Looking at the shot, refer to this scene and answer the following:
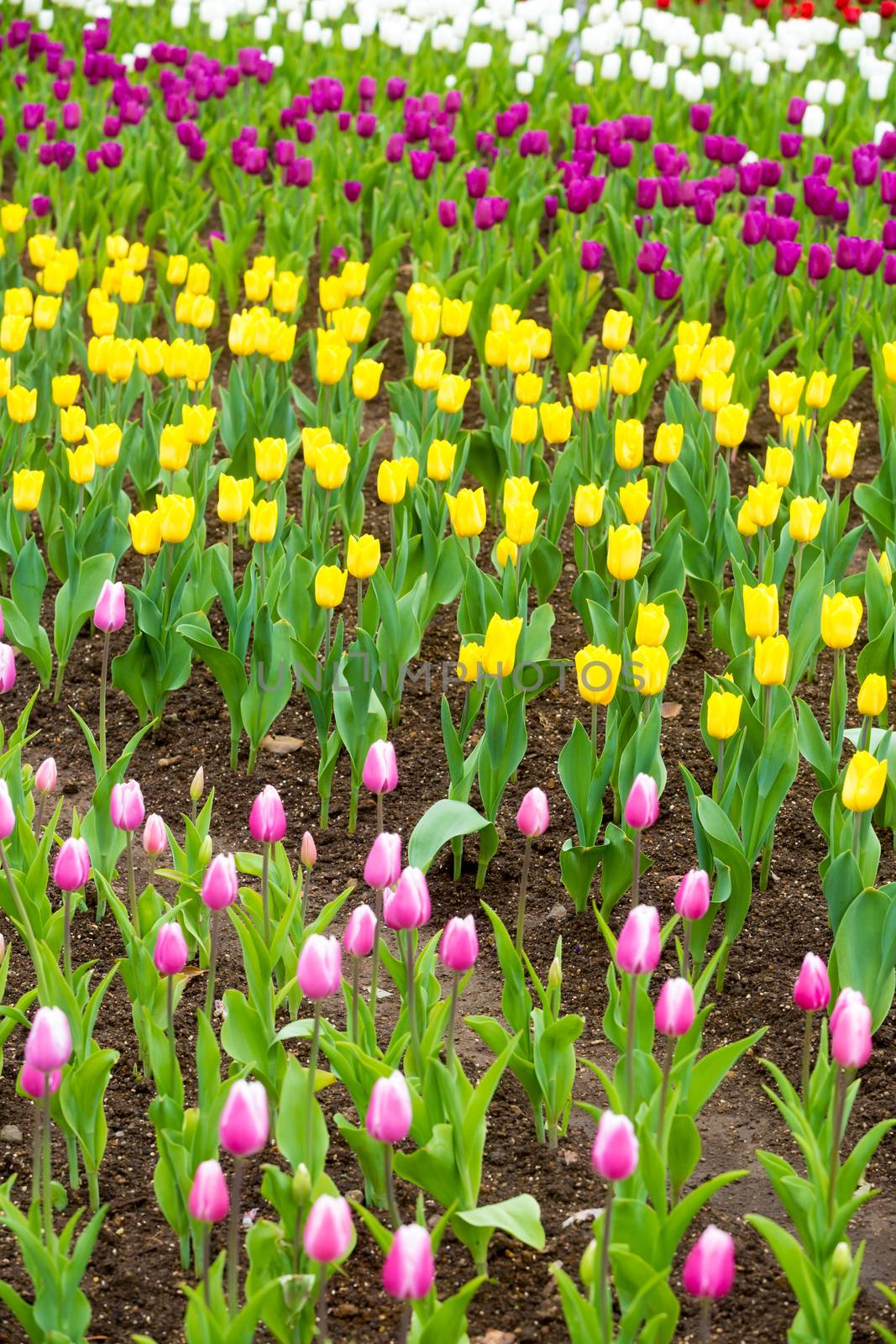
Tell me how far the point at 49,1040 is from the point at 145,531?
65.6 inches

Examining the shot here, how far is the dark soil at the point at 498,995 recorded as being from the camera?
8.02 feet

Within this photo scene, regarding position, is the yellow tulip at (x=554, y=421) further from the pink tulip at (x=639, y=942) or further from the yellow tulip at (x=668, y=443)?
the pink tulip at (x=639, y=942)

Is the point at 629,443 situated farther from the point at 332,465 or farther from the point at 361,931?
the point at 361,931

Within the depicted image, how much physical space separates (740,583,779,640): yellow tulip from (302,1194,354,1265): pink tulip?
1.56 m

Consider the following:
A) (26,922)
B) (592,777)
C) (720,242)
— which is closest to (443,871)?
(592,777)

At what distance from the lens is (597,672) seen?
3.16 metres

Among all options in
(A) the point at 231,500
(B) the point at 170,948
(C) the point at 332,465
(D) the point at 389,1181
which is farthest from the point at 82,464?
(D) the point at 389,1181

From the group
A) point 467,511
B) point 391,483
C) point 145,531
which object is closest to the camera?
point 145,531

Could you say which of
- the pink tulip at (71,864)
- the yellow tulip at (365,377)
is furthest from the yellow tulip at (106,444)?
the pink tulip at (71,864)

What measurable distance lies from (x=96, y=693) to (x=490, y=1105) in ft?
5.86

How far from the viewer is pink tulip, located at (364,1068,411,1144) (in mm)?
1907

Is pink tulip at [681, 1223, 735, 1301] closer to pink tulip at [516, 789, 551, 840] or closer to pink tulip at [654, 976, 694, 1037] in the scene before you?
pink tulip at [654, 976, 694, 1037]

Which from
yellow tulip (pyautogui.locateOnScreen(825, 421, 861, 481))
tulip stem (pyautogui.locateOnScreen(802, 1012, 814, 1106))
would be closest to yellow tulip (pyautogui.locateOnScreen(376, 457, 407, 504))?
yellow tulip (pyautogui.locateOnScreen(825, 421, 861, 481))

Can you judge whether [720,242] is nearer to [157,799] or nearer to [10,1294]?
[157,799]
